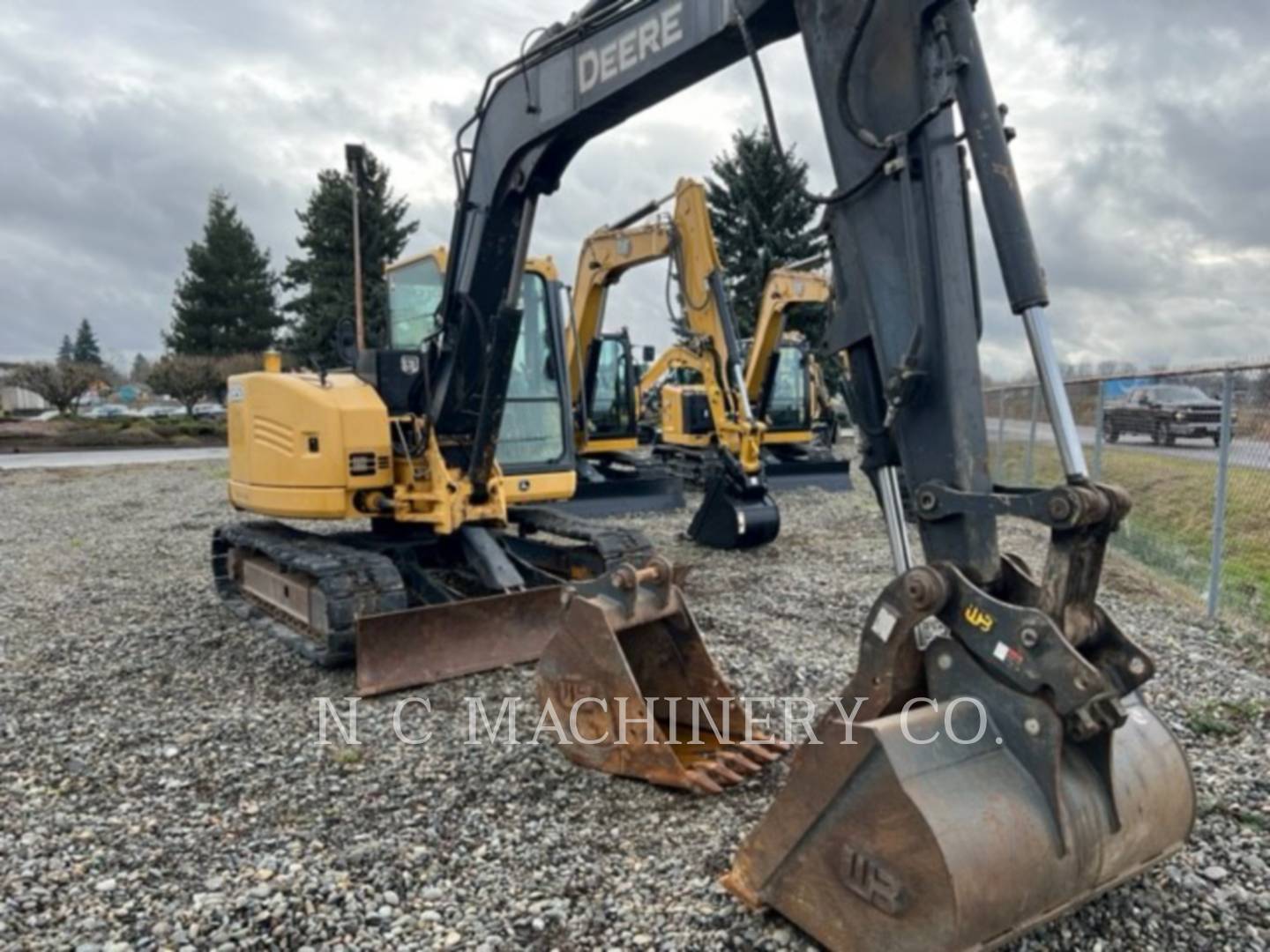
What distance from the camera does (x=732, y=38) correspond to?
10.8 feet

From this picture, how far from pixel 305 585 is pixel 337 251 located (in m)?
29.2

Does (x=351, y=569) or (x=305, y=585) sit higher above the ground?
(x=351, y=569)

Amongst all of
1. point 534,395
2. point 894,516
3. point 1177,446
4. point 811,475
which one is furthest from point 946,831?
point 811,475

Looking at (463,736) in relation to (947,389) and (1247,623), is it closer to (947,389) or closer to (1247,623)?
(947,389)

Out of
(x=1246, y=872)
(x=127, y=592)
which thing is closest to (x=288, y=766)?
(x=1246, y=872)

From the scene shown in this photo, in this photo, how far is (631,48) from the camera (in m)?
3.76

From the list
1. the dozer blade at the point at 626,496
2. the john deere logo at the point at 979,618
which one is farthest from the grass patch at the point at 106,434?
the john deere logo at the point at 979,618

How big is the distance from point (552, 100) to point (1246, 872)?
4106 mm

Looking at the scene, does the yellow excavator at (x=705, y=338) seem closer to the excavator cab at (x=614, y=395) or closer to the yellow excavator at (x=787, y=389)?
the excavator cab at (x=614, y=395)

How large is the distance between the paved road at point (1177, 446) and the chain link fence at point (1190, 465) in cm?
1

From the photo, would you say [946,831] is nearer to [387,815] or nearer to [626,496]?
[387,815]

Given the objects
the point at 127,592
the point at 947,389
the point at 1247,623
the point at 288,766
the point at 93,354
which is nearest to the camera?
the point at 947,389

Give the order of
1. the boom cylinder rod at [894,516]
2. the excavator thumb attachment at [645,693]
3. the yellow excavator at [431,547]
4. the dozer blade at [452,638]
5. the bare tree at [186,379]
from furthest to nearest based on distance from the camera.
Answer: the bare tree at [186,379] → the dozer blade at [452,638] → the yellow excavator at [431,547] → the excavator thumb attachment at [645,693] → the boom cylinder rod at [894,516]

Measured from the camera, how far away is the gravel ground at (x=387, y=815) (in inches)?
102
